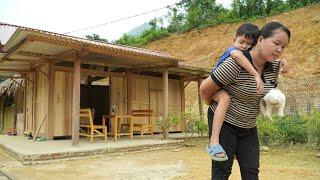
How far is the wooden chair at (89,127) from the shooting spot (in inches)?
370

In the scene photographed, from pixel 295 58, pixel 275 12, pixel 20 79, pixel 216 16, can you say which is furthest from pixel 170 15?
pixel 20 79

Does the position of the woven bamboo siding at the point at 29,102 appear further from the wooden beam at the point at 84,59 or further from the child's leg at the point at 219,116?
the child's leg at the point at 219,116

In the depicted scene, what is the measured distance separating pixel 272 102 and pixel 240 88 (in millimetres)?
212

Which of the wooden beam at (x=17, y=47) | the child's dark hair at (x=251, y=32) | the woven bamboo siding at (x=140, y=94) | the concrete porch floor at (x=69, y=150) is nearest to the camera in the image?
the child's dark hair at (x=251, y=32)

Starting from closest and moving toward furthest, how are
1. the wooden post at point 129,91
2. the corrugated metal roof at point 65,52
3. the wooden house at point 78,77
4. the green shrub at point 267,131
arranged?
the corrugated metal roof at point 65,52 < the wooden house at point 78,77 < the green shrub at point 267,131 < the wooden post at point 129,91

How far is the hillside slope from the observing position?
1036 inches

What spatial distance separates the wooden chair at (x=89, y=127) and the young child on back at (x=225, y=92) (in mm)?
7353

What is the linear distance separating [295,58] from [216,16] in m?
15.4

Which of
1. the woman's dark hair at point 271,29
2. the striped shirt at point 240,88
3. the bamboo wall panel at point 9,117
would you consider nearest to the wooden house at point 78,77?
the bamboo wall panel at point 9,117

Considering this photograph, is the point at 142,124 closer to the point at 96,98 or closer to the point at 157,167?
the point at 96,98

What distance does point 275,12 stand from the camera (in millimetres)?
35875

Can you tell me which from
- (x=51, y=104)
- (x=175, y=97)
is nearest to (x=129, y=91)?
(x=175, y=97)

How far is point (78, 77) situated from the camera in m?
8.85

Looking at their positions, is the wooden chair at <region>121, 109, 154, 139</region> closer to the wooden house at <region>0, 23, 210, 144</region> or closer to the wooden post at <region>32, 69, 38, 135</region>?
the wooden house at <region>0, 23, 210, 144</region>
